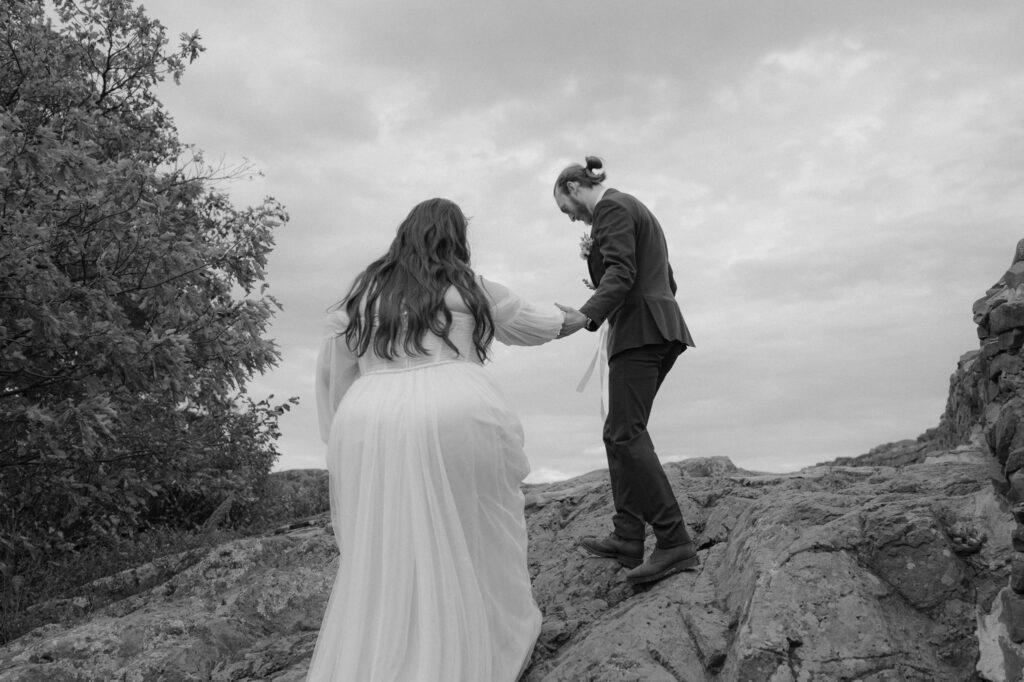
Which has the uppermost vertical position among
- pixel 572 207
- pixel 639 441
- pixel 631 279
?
pixel 572 207

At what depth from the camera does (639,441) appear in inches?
255

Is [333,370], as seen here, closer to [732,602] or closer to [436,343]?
[436,343]

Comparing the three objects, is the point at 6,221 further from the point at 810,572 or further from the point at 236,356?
the point at 810,572

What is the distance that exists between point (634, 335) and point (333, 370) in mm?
2019

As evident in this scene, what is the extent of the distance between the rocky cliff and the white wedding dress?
74 cm

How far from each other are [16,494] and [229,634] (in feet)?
20.8

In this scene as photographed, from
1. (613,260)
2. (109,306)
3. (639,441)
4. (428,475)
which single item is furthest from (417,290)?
(109,306)

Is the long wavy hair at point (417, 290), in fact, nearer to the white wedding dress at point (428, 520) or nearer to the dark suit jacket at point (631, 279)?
the white wedding dress at point (428, 520)

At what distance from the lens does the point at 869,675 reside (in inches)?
212

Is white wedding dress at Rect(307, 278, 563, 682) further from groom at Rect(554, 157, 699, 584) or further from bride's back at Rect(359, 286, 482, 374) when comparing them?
groom at Rect(554, 157, 699, 584)

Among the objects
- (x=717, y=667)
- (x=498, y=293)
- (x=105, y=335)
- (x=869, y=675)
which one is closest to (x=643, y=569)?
(x=717, y=667)

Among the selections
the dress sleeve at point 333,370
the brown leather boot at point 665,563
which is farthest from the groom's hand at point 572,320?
the brown leather boot at point 665,563

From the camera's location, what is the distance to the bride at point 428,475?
5.64 meters

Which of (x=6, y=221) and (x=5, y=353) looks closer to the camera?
(x=6, y=221)
